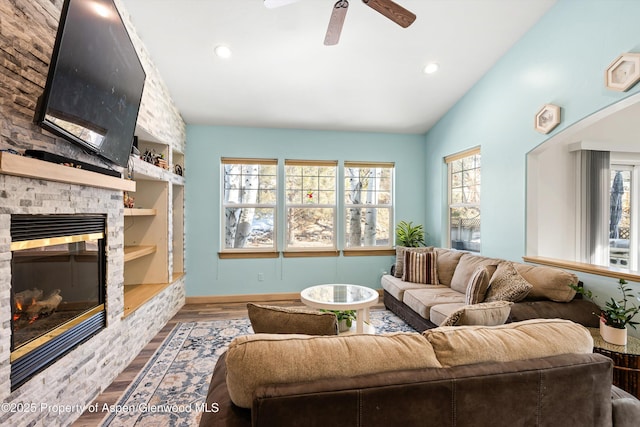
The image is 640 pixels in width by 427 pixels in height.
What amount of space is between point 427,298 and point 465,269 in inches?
25.1

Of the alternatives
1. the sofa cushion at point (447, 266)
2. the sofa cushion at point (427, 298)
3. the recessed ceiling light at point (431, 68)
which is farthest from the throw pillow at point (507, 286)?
the recessed ceiling light at point (431, 68)

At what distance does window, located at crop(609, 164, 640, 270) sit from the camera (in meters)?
3.84

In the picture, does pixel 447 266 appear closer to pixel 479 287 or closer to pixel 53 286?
pixel 479 287

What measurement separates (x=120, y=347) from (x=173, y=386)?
594 millimetres

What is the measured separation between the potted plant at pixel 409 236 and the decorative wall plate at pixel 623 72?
273cm

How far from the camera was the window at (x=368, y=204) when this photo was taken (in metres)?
4.81

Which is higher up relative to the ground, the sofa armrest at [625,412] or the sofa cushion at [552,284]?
the sofa cushion at [552,284]

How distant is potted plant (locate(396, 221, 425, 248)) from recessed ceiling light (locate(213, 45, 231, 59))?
3358mm

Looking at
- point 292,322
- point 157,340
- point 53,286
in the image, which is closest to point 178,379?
point 157,340

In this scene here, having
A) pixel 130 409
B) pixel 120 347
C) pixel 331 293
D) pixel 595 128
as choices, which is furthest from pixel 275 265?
pixel 595 128

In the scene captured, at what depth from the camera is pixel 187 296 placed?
4352 millimetres

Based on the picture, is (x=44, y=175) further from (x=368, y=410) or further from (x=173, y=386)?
(x=368, y=410)

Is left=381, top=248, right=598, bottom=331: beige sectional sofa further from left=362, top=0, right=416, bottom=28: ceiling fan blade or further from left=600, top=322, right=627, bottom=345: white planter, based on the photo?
left=362, top=0, right=416, bottom=28: ceiling fan blade

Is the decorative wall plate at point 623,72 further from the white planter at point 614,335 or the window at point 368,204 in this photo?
the window at point 368,204
